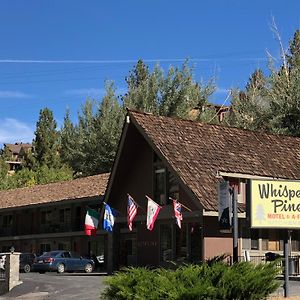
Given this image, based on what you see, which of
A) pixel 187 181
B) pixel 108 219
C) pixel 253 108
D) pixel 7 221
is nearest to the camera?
pixel 187 181

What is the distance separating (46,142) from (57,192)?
1474 inches

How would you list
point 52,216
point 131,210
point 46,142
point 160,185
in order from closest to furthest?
point 131,210
point 160,185
point 52,216
point 46,142

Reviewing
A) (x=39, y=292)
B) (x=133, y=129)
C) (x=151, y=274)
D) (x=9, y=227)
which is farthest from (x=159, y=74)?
(x=151, y=274)

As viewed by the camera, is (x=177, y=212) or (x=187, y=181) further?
(x=177, y=212)

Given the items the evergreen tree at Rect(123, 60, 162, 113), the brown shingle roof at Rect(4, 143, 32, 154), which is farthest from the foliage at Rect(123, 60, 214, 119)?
the brown shingle roof at Rect(4, 143, 32, 154)

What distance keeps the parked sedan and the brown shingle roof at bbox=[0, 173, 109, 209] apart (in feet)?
16.4

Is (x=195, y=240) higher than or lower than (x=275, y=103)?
lower

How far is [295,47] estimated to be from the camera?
5297cm

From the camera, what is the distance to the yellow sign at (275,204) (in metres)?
15.0

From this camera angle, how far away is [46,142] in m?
86.5

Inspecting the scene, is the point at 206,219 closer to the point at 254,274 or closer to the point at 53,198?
the point at 254,274

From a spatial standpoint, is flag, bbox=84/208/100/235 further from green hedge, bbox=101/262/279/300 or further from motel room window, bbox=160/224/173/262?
green hedge, bbox=101/262/279/300

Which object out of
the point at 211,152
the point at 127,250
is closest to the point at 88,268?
the point at 127,250

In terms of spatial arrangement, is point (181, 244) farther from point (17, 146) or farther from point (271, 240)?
point (17, 146)
